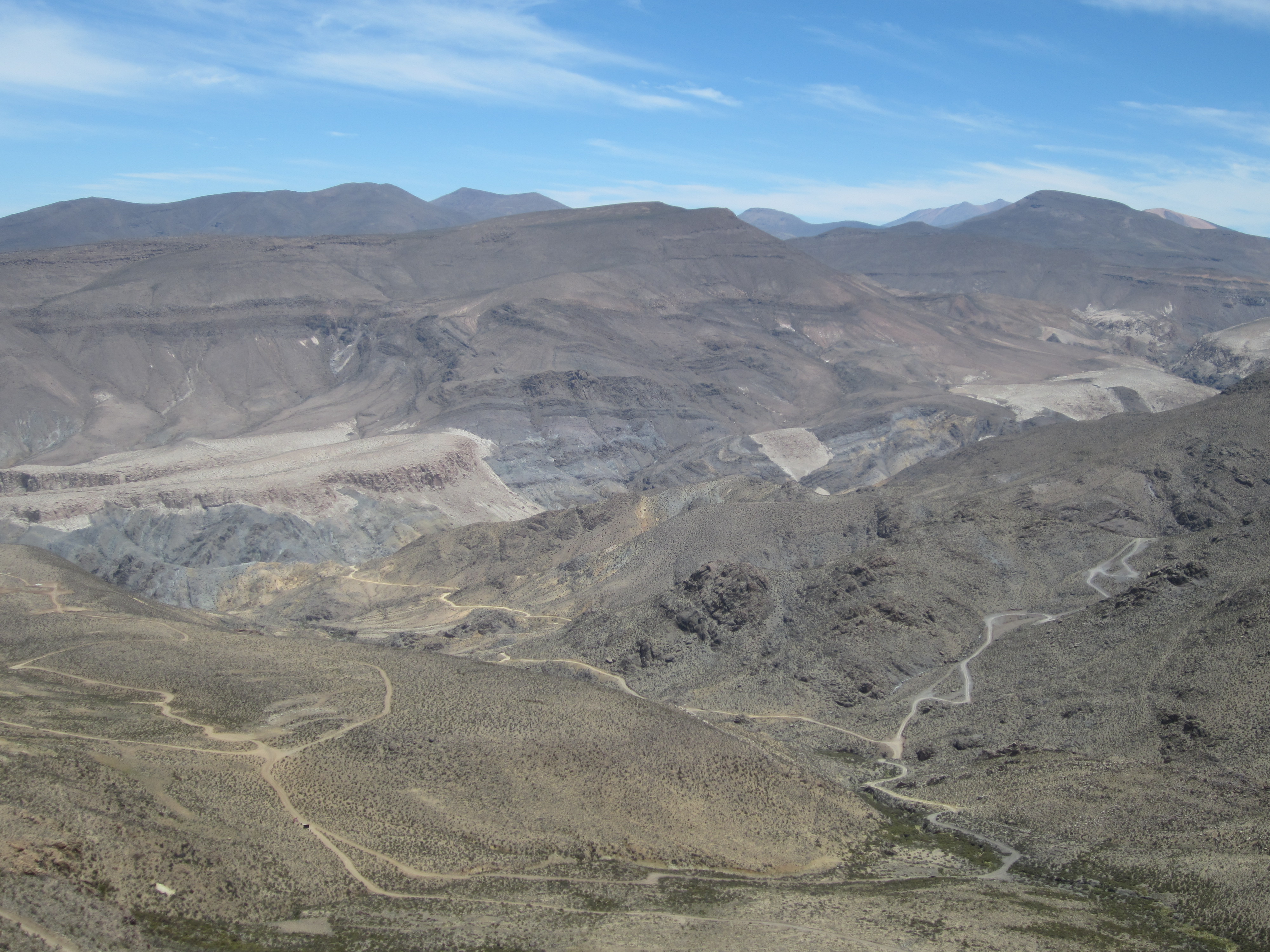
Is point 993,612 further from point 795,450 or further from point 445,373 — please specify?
point 445,373

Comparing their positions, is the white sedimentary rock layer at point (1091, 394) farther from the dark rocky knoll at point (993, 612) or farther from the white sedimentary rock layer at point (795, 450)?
the dark rocky knoll at point (993, 612)

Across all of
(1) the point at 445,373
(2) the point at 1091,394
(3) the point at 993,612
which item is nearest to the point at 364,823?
(3) the point at 993,612

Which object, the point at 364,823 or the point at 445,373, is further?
the point at 445,373

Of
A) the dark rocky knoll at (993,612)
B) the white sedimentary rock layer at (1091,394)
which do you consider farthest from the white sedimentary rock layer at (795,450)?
the white sedimentary rock layer at (1091,394)

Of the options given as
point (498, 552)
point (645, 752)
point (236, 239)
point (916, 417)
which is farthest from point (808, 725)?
point (236, 239)

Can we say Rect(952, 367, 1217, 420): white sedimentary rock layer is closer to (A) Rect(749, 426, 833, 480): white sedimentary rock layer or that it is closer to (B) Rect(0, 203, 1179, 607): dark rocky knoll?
(B) Rect(0, 203, 1179, 607): dark rocky knoll
